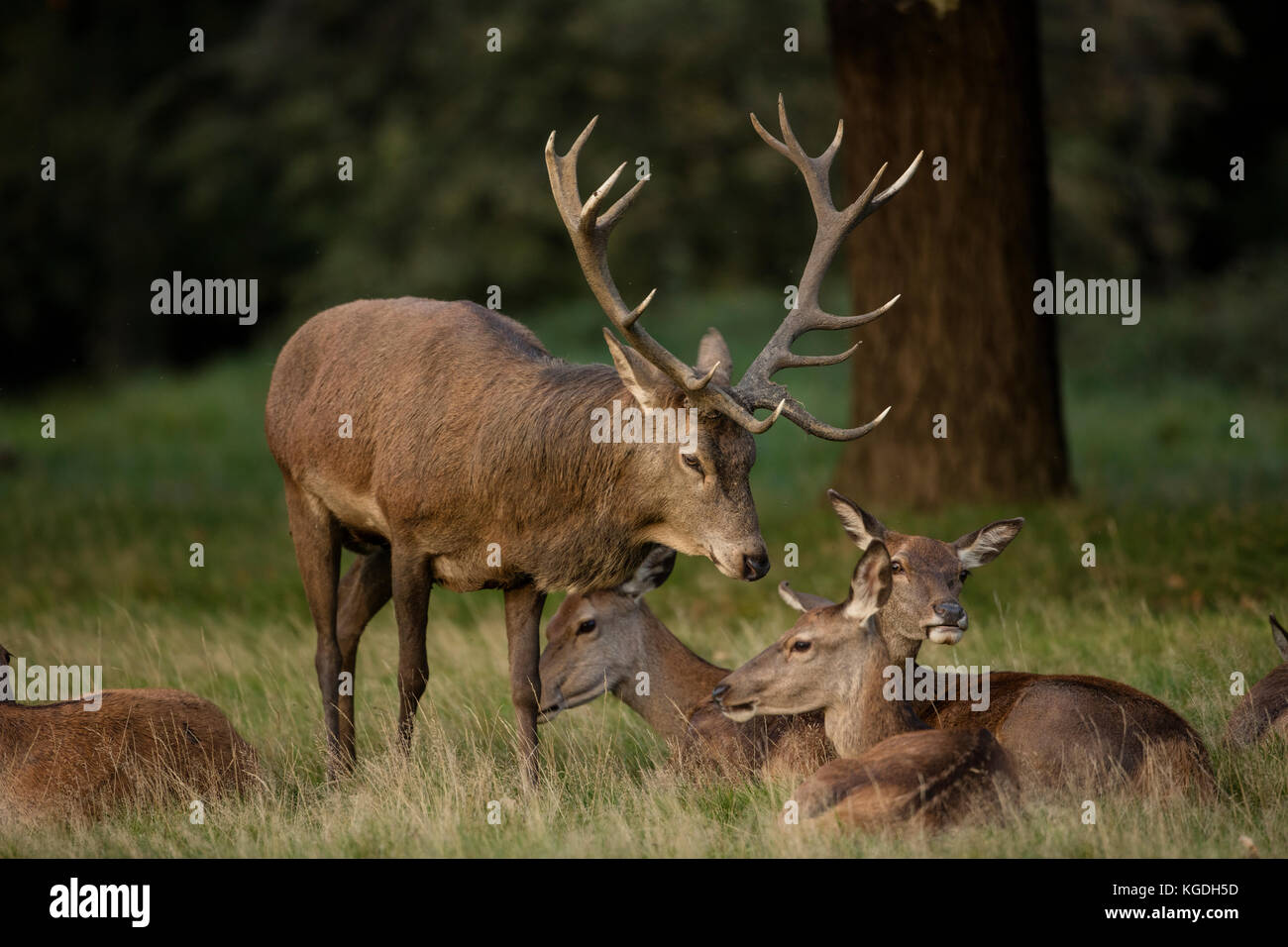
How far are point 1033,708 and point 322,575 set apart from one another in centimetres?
326

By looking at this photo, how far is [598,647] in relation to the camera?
7.45m

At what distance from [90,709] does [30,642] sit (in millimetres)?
3668

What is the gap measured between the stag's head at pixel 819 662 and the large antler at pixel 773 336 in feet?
2.13

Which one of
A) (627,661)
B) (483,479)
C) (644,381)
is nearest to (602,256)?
(644,381)

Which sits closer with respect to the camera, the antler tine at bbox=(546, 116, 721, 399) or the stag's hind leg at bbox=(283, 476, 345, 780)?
the antler tine at bbox=(546, 116, 721, 399)

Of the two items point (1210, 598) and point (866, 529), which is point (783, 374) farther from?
point (866, 529)

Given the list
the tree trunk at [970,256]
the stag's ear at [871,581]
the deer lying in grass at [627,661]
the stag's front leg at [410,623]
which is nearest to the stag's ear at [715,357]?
the deer lying in grass at [627,661]

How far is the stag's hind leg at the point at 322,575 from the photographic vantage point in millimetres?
7645

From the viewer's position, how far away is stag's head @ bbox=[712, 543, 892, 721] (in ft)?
20.6

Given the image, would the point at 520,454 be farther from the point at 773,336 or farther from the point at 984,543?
the point at 984,543

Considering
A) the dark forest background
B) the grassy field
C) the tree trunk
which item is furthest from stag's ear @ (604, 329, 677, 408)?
the dark forest background

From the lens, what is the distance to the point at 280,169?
108 ft

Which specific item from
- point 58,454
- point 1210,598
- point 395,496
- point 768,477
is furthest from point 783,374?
point 395,496

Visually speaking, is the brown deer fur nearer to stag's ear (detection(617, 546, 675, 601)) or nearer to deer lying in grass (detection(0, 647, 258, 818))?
stag's ear (detection(617, 546, 675, 601))
